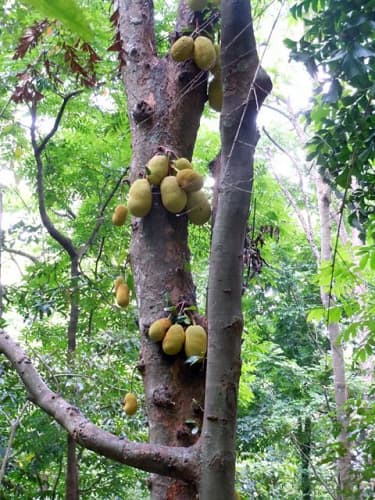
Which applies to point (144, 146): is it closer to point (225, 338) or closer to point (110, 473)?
point (225, 338)

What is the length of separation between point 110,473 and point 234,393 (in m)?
2.72

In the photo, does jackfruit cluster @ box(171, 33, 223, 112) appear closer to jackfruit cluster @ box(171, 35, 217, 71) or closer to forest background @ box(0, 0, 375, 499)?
jackfruit cluster @ box(171, 35, 217, 71)

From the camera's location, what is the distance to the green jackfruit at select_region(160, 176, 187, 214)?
4.41ft

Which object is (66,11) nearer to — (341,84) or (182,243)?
(182,243)

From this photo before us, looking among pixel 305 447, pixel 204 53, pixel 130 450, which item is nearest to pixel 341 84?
pixel 204 53

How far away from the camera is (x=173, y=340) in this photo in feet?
3.94

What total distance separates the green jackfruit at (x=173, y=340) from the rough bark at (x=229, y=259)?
1.05 feet

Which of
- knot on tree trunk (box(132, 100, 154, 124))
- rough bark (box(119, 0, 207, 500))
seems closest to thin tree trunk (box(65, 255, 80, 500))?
rough bark (box(119, 0, 207, 500))

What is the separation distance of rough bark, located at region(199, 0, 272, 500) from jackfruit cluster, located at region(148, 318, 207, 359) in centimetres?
31

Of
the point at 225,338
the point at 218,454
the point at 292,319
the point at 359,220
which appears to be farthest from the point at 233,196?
the point at 292,319

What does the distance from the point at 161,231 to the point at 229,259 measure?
0.48m

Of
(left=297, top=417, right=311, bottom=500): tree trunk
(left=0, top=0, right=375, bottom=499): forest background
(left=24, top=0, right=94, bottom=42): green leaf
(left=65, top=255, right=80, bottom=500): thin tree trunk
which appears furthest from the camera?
(left=297, top=417, right=311, bottom=500): tree trunk

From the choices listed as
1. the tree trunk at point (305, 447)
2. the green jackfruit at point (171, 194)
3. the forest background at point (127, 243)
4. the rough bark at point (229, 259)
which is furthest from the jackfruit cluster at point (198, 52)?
the tree trunk at point (305, 447)

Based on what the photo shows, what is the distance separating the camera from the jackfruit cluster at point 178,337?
1200 millimetres
